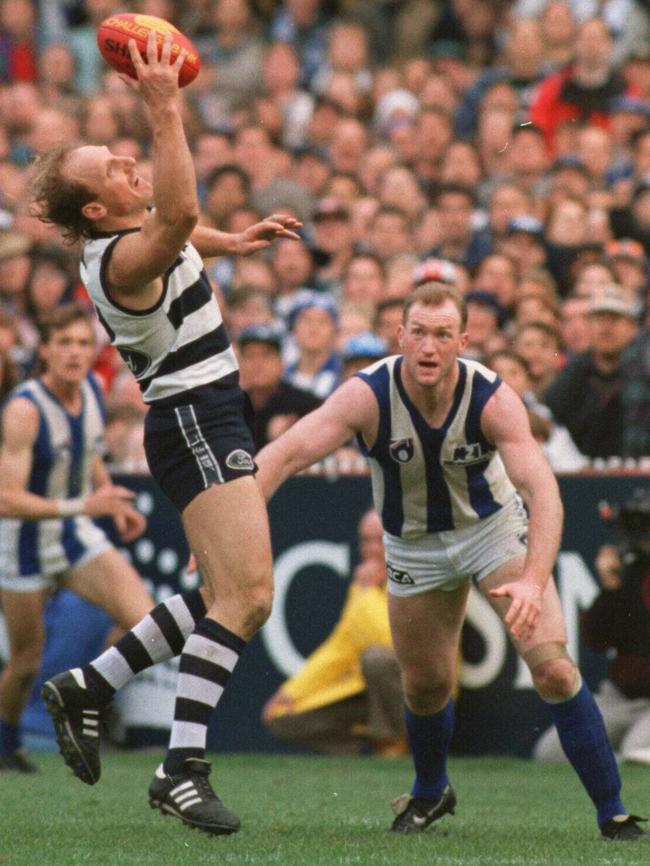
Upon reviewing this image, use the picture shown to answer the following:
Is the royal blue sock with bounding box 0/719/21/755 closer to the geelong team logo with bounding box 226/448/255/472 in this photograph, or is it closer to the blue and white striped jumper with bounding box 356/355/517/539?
the blue and white striped jumper with bounding box 356/355/517/539

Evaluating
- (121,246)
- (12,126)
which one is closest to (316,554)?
(121,246)

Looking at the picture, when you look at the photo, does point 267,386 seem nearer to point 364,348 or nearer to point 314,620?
point 364,348

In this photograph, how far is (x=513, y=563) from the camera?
6.84m

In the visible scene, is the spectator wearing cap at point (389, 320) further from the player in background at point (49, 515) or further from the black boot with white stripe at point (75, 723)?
the black boot with white stripe at point (75, 723)

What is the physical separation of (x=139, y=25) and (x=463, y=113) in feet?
29.6

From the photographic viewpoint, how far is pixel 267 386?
1161 centimetres

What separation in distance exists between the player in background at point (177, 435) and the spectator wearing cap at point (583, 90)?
7.98 metres

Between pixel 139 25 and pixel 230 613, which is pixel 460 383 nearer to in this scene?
pixel 230 613

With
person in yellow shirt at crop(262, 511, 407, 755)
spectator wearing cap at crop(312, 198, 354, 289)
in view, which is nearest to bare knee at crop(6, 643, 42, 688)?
person in yellow shirt at crop(262, 511, 407, 755)

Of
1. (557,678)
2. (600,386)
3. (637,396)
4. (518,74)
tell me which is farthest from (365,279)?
(557,678)

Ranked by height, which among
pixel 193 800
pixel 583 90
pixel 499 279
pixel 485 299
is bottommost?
pixel 193 800

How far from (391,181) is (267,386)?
2979 mm

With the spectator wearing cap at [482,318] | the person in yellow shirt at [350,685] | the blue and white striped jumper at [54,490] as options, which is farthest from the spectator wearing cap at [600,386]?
the blue and white striped jumper at [54,490]

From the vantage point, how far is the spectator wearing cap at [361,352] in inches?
441
